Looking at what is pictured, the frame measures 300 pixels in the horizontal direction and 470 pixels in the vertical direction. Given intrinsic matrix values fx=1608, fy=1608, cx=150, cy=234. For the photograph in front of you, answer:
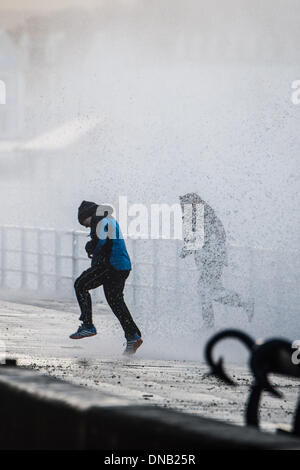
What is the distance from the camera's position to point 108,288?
47.8 feet

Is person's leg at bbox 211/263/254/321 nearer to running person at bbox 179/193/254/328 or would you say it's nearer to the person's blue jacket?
running person at bbox 179/193/254/328

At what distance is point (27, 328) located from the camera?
17578mm

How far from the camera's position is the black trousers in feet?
47.3

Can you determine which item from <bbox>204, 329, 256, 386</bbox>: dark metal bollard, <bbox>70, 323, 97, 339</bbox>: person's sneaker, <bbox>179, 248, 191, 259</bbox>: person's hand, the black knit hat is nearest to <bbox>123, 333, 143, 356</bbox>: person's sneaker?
<bbox>70, 323, 97, 339</bbox>: person's sneaker

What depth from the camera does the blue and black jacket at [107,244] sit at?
1366 cm

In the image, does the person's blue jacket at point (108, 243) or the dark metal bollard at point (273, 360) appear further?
the person's blue jacket at point (108, 243)

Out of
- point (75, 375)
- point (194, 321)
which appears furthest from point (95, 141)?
point (75, 375)

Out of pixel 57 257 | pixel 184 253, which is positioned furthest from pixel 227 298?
pixel 57 257

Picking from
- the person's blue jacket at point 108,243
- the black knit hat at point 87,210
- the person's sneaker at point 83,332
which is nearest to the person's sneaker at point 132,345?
the person's sneaker at point 83,332

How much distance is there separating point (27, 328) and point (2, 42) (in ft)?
181

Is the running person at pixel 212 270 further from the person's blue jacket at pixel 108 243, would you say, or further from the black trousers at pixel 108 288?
the person's blue jacket at pixel 108 243

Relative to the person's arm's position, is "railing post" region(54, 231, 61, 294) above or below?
above

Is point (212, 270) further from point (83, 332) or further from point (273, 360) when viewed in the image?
point (273, 360)

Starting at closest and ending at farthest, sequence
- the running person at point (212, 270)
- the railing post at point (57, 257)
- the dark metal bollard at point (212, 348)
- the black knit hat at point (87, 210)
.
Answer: the dark metal bollard at point (212, 348), the black knit hat at point (87, 210), the running person at point (212, 270), the railing post at point (57, 257)
